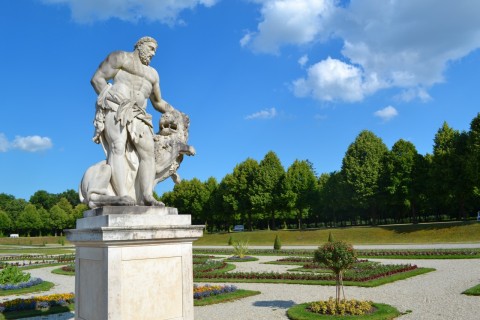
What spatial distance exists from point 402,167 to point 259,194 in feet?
63.7

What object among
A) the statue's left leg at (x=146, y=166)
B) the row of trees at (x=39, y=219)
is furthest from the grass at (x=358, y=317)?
the row of trees at (x=39, y=219)

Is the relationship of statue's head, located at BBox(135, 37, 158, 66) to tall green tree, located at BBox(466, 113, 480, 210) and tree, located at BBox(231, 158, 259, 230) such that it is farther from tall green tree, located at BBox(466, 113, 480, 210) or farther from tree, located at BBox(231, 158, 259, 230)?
tree, located at BBox(231, 158, 259, 230)

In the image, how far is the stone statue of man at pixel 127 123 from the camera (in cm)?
606

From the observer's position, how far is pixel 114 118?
19.9 feet

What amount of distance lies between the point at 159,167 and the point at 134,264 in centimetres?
158

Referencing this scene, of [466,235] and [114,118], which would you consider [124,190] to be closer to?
[114,118]

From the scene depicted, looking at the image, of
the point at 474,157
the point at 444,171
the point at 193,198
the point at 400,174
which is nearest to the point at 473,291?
the point at 474,157

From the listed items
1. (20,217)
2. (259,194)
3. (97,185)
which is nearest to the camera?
(97,185)

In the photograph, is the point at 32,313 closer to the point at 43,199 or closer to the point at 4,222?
the point at 4,222

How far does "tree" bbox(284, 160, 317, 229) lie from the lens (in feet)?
194

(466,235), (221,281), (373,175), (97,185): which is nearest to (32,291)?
(221,281)

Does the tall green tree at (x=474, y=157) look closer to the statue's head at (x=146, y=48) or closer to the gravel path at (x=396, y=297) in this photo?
the gravel path at (x=396, y=297)

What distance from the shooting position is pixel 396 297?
1360 cm

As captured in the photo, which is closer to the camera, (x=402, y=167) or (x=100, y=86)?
(x=100, y=86)
